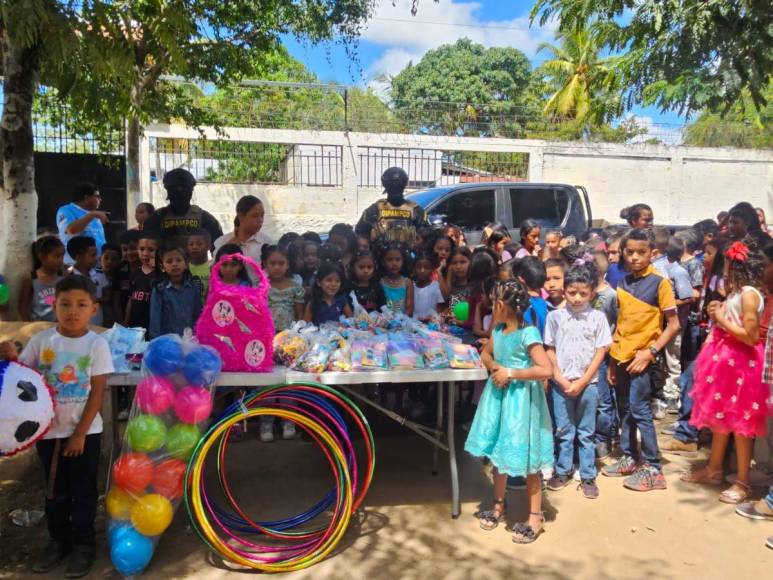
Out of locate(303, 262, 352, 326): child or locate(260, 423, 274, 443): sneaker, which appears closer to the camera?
locate(303, 262, 352, 326): child

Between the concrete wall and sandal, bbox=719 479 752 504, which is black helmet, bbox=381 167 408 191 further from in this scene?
the concrete wall

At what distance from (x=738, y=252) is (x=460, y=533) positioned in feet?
7.55

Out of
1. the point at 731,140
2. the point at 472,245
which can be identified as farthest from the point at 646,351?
the point at 731,140

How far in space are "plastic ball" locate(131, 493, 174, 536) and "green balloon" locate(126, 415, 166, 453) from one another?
0.24 m

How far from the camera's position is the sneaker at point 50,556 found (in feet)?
10.3

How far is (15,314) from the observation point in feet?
16.0

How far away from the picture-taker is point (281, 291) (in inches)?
179

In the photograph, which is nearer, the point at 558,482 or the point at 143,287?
the point at 558,482

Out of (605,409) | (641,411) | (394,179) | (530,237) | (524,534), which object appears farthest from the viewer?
(530,237)

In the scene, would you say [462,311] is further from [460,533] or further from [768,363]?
[768,363]

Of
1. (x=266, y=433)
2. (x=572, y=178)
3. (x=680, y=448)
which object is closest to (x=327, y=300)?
(x=266, y=433)

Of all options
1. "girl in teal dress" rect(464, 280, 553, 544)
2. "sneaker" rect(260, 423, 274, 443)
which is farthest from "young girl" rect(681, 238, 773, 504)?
"sneaker" rect(260, 423, 274, 443)

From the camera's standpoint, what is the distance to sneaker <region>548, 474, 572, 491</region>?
162 inches

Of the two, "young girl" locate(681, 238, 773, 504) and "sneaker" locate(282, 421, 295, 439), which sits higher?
"young girl" locate(681, 238, 773, 504)
